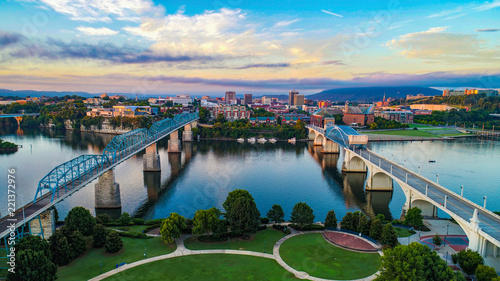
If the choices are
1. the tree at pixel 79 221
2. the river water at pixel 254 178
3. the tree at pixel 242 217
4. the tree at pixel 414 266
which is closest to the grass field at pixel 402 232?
the river water at pixel 254 178

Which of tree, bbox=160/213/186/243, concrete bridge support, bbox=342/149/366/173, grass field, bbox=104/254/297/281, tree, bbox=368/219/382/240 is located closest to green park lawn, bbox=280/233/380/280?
grass field, bbox=104/254/297/281

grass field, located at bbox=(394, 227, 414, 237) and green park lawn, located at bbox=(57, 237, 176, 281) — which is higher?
grass field, located at bbox=(394, 227, 414, 237)

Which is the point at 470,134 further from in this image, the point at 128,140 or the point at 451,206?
the point at 128,140

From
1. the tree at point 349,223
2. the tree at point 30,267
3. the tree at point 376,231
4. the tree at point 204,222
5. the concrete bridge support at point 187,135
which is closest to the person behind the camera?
the tree at point 30,267

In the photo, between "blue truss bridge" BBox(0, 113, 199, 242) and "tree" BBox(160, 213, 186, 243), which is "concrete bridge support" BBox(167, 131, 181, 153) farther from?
"tree" BBox(160, 213, 186, 243)

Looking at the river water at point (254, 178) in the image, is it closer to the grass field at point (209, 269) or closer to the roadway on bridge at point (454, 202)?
the roadway on bridge at point (454, 202)

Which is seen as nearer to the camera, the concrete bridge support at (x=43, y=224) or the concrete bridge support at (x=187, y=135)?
the concrete bridge support at (x=43, y=224)
